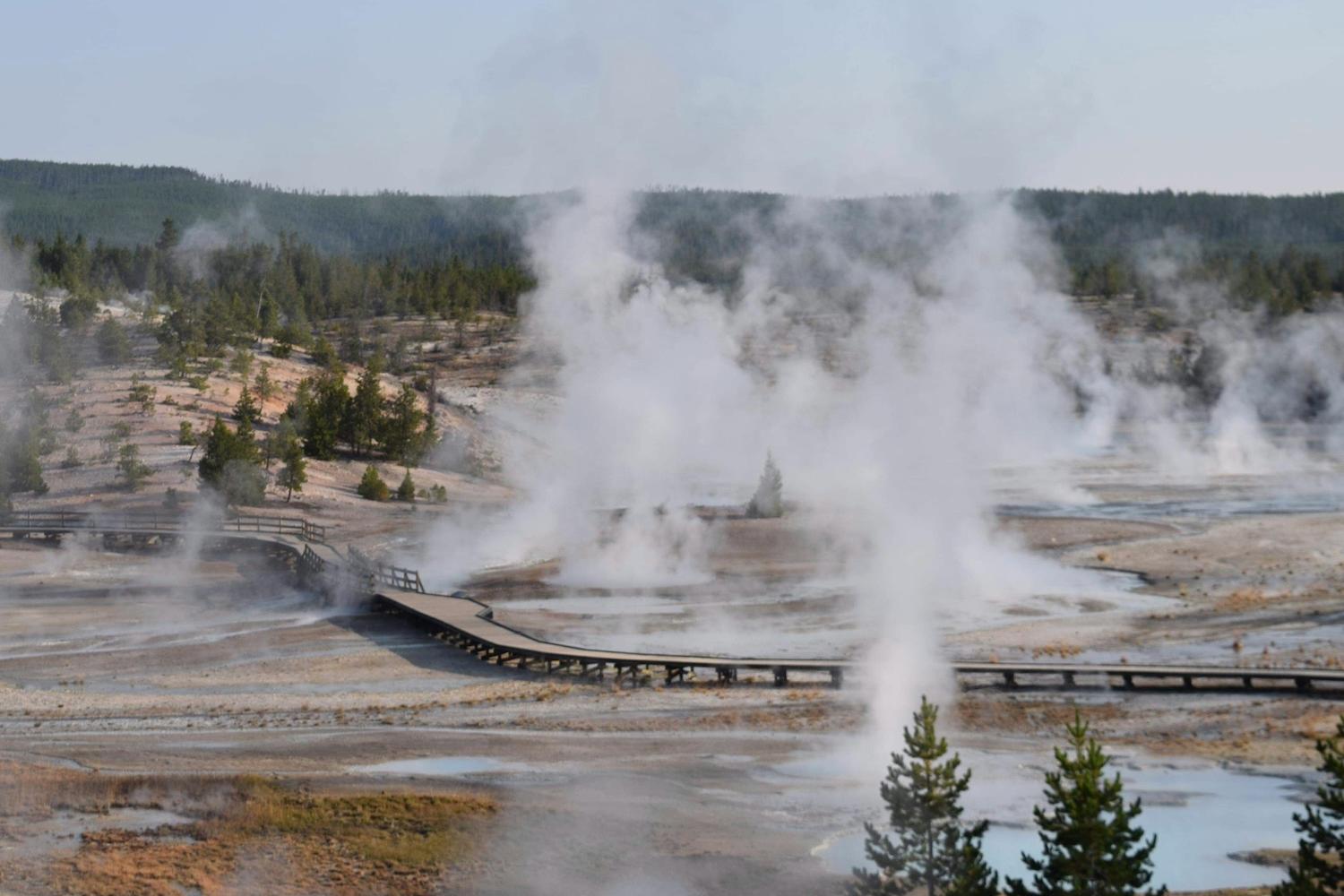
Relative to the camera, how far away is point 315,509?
58500 mm

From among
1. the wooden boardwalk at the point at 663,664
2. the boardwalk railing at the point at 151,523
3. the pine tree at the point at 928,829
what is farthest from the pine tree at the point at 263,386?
the pine tree at the point at 928,829

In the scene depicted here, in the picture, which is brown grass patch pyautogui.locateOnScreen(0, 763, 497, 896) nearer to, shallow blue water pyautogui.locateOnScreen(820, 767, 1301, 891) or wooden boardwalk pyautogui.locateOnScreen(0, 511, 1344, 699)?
shallow blue water pyautogui.locateOnScreen(820, 767, 1301, 891)

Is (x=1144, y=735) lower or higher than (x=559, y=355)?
lower

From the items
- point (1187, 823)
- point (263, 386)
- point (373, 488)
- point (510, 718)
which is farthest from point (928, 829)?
point (263, 386)

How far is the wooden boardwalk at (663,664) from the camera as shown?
94.3 feet

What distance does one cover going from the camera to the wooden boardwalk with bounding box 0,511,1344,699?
28734mm

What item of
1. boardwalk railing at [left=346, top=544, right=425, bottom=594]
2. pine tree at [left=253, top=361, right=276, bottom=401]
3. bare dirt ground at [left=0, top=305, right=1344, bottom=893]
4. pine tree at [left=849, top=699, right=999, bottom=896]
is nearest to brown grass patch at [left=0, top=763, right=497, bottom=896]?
bare dirt ground at [left=0, top=305, right=1344, bottom=893]

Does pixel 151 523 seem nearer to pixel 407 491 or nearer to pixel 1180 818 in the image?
Answer: pixel 407 491

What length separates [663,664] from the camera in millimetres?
30891

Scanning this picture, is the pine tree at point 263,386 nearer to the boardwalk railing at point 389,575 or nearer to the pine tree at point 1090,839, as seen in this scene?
the boardwalk railing at point 389,575

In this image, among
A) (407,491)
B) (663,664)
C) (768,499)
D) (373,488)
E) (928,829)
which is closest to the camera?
(928,829)

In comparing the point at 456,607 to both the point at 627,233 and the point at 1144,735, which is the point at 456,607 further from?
the point at 627,233

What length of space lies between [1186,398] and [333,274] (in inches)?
2950

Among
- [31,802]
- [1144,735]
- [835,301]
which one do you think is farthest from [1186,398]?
[31,802]
